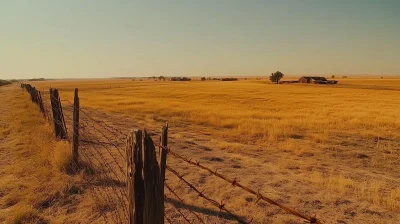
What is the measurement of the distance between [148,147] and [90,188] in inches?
181

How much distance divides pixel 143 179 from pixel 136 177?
69 millimetres

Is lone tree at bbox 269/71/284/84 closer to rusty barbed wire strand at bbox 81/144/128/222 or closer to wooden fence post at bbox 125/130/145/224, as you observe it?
rusty barbed wire strand at bbox 81/144/128/222

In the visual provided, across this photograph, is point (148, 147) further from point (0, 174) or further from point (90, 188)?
point (0, 174)

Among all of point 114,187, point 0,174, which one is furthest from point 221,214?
point 0,174

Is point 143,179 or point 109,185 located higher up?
point 143,179

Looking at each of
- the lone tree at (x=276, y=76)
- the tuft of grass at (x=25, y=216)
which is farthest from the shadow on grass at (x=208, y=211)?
the lone tree at (x=276, y=76)

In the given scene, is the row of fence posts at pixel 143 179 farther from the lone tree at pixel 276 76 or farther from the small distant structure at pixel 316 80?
the lone tree at pixel 276 76

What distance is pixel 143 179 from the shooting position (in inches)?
105

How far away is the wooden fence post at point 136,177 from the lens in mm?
2680

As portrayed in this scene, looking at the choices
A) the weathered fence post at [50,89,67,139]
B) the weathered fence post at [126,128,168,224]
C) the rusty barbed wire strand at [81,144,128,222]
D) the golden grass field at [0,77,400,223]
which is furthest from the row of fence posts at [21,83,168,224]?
the weathered fence post at [50,89,67,139]

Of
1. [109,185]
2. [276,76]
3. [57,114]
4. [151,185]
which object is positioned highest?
[276,76]

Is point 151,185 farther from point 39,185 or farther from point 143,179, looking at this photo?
point 39,185

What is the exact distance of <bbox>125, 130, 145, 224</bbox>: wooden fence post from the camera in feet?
8.79

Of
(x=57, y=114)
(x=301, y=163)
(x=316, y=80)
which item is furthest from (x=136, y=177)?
(x=316, y=80)
